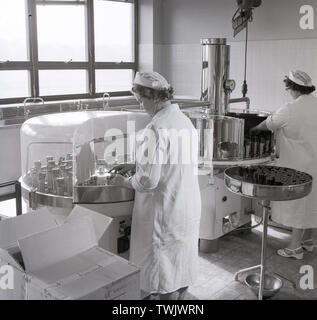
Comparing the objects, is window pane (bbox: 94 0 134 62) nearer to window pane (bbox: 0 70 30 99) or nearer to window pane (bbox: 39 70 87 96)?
window pane (bbox: 39 70 87 96)

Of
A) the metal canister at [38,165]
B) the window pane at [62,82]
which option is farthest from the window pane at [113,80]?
the metal canister at [38,165]

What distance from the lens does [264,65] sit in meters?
4.62

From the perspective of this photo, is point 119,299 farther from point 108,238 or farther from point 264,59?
point 264,59

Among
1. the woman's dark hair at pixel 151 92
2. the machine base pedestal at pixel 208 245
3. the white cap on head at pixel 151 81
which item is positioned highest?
the white cap on head at pixel 151 81

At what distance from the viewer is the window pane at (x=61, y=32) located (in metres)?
Answer: 4.56

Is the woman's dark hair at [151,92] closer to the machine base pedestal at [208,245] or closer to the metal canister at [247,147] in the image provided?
the metal canister at [247,147]

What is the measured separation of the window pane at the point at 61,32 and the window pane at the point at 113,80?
0.34 meters

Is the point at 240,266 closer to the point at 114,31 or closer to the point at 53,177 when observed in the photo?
the point at 53,177

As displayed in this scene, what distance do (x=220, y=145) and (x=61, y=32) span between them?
8.92 ft

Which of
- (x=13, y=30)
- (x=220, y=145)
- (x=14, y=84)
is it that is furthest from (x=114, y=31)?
(x=220, y=145)

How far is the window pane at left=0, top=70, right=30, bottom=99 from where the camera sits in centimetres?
429

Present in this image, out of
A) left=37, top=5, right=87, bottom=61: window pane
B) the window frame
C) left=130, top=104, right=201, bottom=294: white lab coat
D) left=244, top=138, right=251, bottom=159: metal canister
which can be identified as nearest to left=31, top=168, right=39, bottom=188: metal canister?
left=130, top=104, right=201, bottom=294: white lab coat

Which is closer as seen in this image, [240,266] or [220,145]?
[240,266]

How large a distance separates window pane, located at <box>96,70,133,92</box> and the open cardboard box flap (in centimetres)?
393
